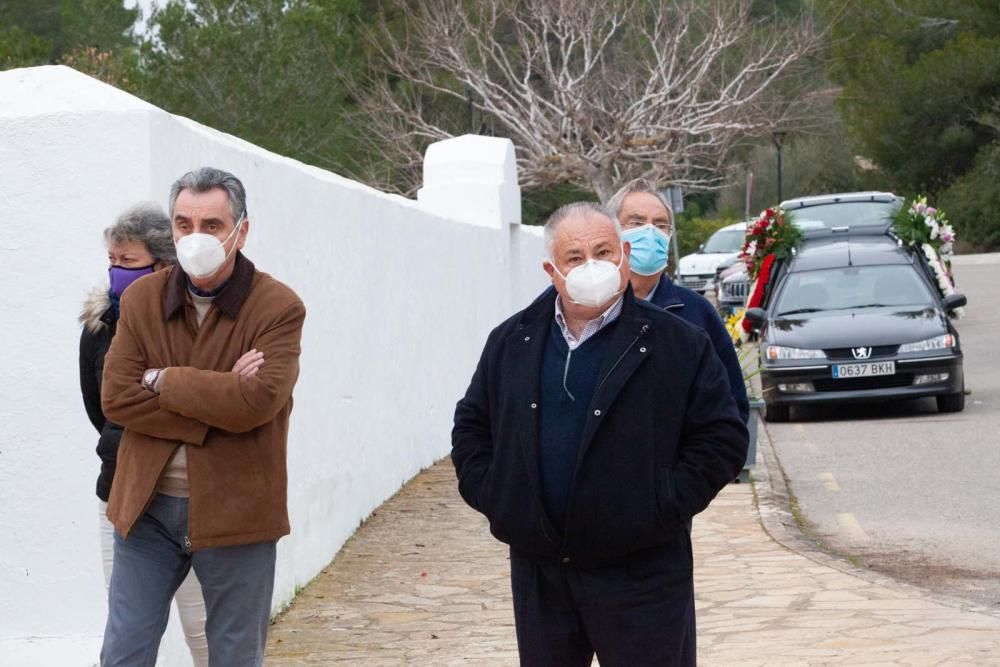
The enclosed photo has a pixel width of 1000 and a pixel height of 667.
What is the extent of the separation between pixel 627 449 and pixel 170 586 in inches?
57.1

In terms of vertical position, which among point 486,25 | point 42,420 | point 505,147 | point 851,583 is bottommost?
point 851,583

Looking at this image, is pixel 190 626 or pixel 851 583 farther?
pixel 851 583

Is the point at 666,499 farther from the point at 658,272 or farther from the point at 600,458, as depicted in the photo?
the point at 658,272

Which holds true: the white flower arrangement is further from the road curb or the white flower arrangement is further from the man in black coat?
the man in black coat

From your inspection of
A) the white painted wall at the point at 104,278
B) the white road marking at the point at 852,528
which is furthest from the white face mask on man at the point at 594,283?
the white road marking at the point at 852,528

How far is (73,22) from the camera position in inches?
1555

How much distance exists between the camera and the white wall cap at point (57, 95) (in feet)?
19.6

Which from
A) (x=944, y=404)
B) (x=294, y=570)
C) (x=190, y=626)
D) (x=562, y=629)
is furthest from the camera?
(x=944, y=404)

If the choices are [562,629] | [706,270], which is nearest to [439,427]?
[562,629]

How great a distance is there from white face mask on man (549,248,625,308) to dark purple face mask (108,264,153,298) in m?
1.46

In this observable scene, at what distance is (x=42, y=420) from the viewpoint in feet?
19.9

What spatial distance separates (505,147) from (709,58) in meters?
19.1

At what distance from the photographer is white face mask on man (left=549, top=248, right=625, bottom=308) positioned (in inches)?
163

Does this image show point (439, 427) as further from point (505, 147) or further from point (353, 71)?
point (353, 71)
